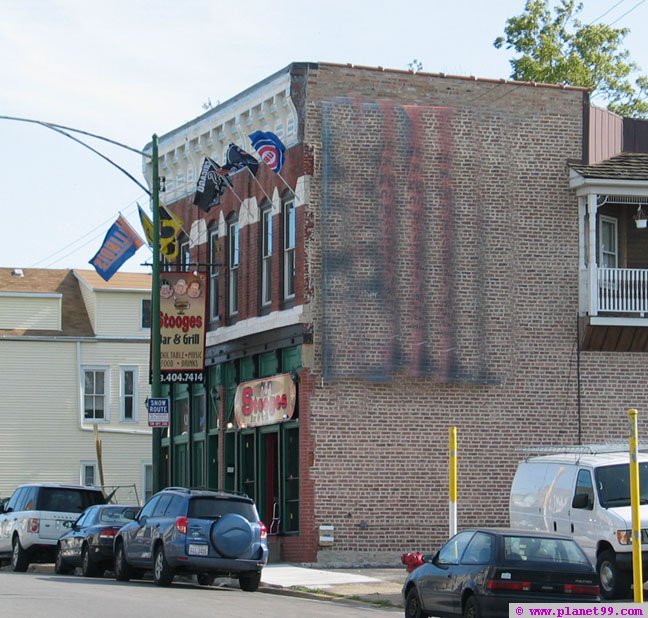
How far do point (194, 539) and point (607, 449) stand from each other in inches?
269

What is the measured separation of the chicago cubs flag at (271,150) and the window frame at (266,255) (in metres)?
2.20

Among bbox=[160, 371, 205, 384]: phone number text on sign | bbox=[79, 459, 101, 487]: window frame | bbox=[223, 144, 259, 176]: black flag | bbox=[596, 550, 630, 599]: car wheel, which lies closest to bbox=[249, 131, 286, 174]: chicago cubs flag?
bbox=[223, 144, 259, 176]: black flag

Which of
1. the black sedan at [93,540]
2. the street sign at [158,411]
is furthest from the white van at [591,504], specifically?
the street sign at [158,411]

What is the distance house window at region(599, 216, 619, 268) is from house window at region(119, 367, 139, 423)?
1110 inches

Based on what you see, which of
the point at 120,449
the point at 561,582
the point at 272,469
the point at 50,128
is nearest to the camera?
the point at 561,582

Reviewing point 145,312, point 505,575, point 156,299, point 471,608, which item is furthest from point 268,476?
point 145,312

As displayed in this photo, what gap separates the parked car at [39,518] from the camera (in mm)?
29922

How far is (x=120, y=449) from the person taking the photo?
2218 inches

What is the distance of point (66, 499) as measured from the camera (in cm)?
3056

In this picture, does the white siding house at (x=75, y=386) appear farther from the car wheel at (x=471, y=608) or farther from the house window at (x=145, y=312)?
the car wheel at (x=471, y=608)

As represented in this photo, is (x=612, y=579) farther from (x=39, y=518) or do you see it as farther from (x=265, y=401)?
(x=39, y=518)

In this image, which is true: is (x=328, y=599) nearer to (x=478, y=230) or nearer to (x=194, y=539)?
(x=194, y=539)

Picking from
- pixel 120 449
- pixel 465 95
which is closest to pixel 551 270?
pixel 465 95

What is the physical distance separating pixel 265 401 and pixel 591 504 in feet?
36.6
